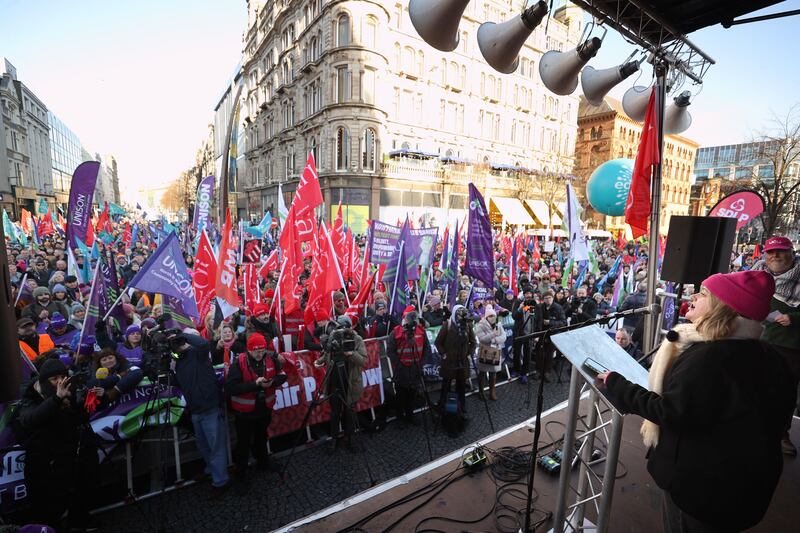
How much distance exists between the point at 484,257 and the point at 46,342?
761 cm

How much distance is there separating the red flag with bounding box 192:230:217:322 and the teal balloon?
7.45m

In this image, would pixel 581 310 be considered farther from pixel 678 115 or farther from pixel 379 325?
pixel 379 325

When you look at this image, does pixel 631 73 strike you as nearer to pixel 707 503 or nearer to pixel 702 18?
pixel 702 18

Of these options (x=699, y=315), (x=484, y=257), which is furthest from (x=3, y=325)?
(x=484, y=257)

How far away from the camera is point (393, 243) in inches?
347

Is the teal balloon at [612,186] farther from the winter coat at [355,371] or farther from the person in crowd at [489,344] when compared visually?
the winter coat at [355,371]

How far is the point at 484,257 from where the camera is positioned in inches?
324

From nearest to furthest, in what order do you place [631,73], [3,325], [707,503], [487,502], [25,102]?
1. [3,325]
2. [707,503]
3. [487,502]
4. [631,73]
5. [25,102]

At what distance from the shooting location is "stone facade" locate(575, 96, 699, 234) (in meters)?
51.2

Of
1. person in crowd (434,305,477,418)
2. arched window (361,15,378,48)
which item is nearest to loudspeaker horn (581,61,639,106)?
person in crowd (434,305,477,418)

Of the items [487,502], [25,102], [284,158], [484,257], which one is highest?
[25,102]

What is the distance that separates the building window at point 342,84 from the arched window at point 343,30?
6.55 feet

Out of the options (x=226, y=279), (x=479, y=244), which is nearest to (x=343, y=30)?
(x=479, y=244)

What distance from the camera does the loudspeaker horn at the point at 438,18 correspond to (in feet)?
11.5
